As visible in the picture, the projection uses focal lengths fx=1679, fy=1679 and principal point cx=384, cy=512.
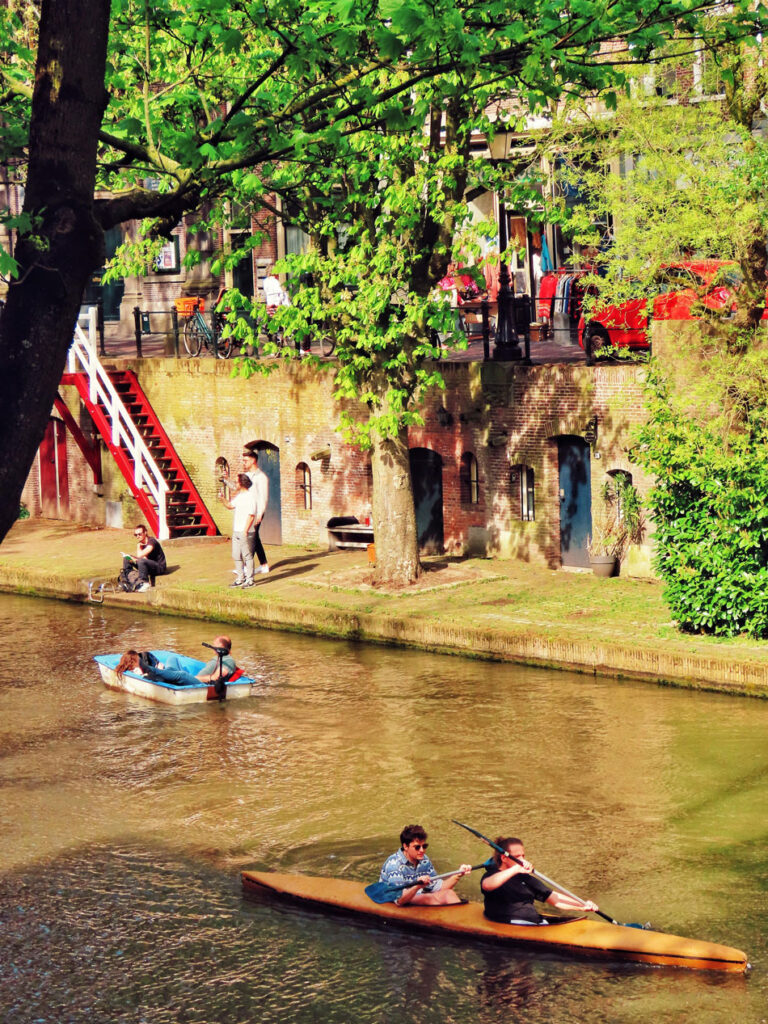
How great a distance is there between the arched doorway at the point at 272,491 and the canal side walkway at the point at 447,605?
883 millimetres

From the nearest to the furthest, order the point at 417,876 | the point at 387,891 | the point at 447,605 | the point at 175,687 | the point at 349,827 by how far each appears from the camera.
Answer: the point at 417,876 < the point at 387,891 < the point at 349,827 < the point at 175,687 < the point at 447,605

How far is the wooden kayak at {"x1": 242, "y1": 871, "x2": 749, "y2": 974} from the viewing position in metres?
12.5

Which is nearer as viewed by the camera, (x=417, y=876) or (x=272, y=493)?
(x=417, y=876)

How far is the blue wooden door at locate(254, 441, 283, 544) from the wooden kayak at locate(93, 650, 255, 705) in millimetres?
10018

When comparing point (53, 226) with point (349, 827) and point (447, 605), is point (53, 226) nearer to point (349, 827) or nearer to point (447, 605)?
point (349, 827)

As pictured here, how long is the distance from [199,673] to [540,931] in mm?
9515

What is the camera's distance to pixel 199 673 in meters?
21.8

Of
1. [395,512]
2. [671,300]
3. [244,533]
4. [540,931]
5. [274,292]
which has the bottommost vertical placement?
[540,931]

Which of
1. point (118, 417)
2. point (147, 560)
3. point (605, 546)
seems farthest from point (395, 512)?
point (118, 417)

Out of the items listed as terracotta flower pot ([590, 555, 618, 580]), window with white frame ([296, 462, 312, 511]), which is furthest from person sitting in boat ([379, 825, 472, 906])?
window with white frame ([296, 462, 312, 511])

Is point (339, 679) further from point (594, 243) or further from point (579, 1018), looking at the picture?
point (579, 1018)

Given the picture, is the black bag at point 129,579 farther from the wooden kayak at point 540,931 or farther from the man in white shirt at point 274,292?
the wooden kayak at point 540,931

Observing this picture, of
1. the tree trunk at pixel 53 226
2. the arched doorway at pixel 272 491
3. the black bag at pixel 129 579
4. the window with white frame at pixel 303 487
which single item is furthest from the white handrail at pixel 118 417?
the tree trunk at pixel 53 226

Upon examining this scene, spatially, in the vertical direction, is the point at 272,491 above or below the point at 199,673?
above
